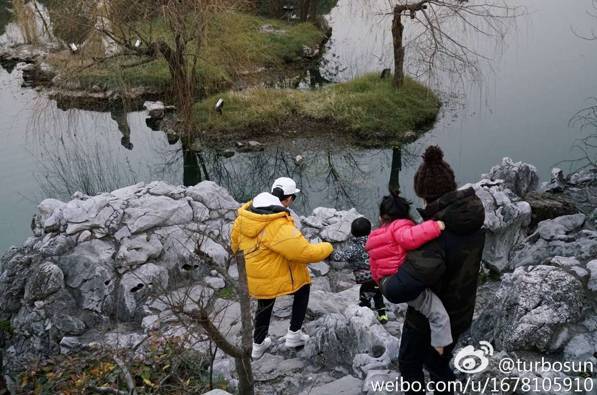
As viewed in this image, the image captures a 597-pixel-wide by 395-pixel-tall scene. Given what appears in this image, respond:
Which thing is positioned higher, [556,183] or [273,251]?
[273,251]

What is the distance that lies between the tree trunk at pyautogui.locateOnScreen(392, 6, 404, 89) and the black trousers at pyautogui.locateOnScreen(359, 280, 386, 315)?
761 centimetres

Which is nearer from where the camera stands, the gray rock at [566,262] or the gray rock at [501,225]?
the gray rock at [566,262]

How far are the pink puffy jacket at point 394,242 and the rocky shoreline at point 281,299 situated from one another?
0.94 metres

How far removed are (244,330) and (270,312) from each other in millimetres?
1030

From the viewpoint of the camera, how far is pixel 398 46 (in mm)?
11688

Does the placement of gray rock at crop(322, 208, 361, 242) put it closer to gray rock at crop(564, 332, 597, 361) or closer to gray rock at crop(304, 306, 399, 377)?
gray rock at crop(304, 306, 399, 377)

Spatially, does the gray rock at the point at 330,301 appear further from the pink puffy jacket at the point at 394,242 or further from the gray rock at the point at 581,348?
the pink puffy jacket at the point at 394,242

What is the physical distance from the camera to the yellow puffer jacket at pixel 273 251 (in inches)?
150

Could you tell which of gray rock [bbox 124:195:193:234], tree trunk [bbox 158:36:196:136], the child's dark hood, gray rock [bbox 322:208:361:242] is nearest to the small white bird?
tree trunk [bbox 158:36:196:136]

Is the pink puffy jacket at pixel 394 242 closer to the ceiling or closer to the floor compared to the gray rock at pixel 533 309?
closer to the ceiling

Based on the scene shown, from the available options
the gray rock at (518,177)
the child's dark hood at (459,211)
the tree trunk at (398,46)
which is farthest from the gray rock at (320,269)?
the tree trunk at (398,46)

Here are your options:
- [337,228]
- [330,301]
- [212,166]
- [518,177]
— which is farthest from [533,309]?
[212,166]

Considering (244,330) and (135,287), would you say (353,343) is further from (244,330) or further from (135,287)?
(135,287)

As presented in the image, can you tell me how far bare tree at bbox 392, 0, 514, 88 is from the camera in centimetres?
1086
